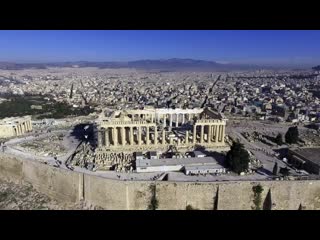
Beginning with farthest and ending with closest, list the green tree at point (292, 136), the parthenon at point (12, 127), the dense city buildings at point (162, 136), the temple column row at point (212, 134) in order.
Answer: the parthenon at point (12, 127), the green tree at point (292, 136), the temple column row at point (212, 134), the dense city buildings at point (162, 136)

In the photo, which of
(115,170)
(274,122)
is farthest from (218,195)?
(274,122)

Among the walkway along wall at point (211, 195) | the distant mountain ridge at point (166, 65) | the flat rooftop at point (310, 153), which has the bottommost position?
the walkway along wall at point (211, 195)

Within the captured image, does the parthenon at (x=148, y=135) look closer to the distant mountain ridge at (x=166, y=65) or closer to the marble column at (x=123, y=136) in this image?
the marble column at (x=123, y=136)

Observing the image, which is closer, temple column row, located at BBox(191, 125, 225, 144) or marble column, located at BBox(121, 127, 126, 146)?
marble column, located at BBox(121, 127, 126, 146)

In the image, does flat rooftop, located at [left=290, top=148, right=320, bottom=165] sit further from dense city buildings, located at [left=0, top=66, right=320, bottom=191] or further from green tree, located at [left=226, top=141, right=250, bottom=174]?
green tree, located at [left=226, top=141, right=250, bottom=174]

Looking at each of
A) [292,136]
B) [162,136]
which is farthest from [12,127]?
[292,136]

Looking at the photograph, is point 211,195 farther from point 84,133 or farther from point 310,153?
point 84,133

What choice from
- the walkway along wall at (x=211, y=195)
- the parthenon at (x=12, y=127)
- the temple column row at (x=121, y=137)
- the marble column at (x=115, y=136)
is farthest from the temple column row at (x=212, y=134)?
the parthenon at (x=12, y=127)

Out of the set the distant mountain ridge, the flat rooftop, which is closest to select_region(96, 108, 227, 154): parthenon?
the flat rooftop
